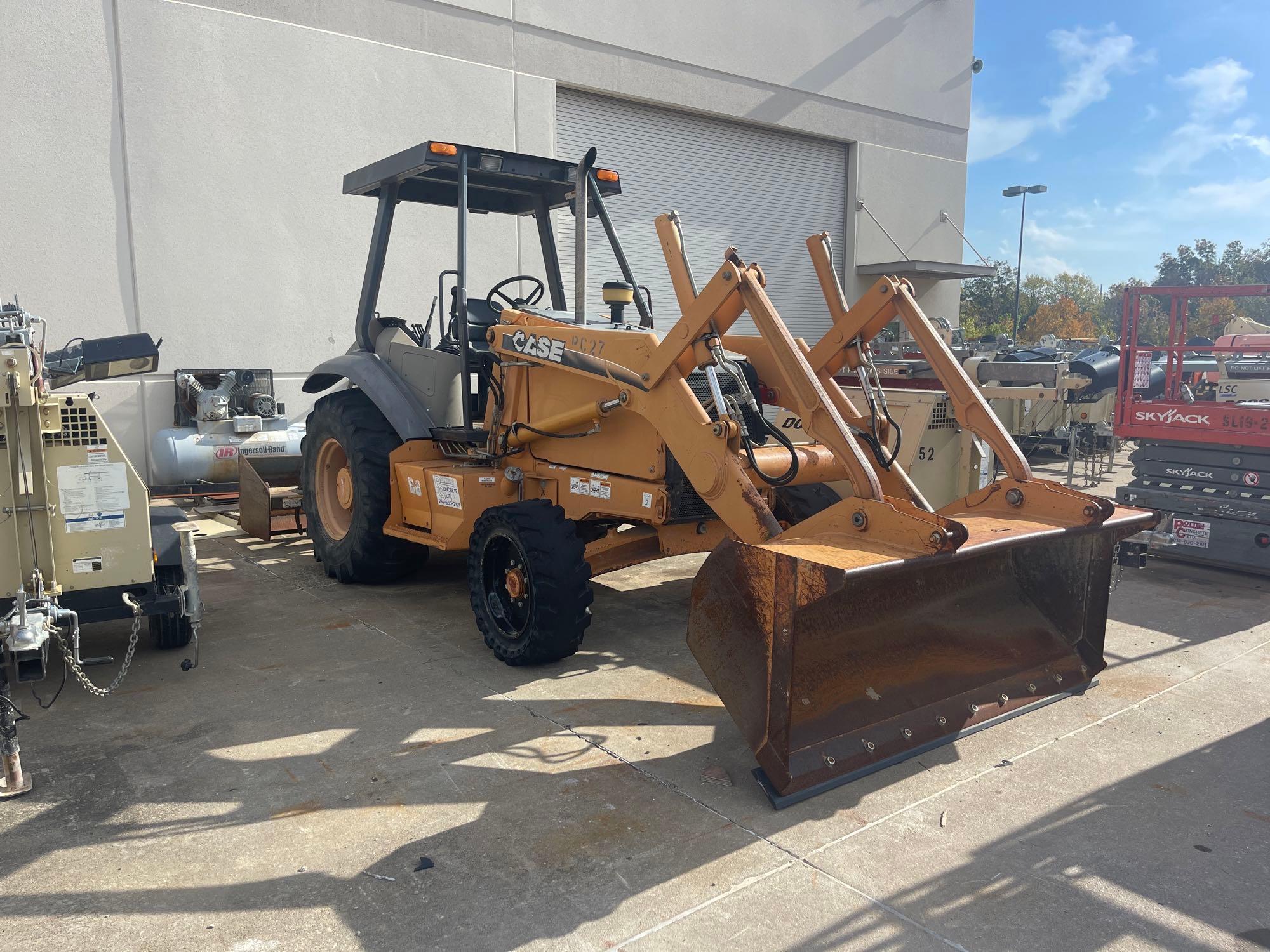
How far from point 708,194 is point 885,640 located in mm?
12900

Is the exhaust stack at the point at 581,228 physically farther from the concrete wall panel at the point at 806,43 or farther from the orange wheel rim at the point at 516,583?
the concrete wall panel at the point at 806,43

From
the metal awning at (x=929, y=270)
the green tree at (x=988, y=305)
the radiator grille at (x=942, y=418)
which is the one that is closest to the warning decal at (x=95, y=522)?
the radiator grille at (x=942, y=418)

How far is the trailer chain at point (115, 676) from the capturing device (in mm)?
3969

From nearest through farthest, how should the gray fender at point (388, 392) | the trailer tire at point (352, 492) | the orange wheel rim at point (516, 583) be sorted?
the orange wheel rim at point (516, 583) → the gray fender at point (388, 392) → the trailer tire at point (352, 492)

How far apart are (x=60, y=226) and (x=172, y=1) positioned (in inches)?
109

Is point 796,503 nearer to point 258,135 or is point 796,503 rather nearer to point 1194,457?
point 1194,457

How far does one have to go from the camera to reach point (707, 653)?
367 centimetres

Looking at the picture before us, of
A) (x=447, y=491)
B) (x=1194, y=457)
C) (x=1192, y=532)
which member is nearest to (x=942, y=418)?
(x=1194, y=457)

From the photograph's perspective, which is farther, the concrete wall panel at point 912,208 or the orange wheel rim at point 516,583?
the concrete wall panel at point 912,208

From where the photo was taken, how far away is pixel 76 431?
4.34 meters

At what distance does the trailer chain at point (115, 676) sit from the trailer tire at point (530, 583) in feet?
5.32

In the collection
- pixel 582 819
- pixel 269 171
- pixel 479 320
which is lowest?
pixel 582 819

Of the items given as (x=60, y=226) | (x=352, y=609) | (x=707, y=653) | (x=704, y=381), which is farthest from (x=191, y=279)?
(x=707, y=653)

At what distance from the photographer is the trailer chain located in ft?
13.0
